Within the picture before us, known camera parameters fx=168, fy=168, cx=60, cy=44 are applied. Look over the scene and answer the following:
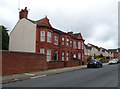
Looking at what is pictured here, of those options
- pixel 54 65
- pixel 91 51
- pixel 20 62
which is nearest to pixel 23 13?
pixel 54 65

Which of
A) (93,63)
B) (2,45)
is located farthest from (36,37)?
(93,63)

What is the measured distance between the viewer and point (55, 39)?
1200 inches

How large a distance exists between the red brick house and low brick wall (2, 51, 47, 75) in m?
5.63

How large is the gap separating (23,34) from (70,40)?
1145cm

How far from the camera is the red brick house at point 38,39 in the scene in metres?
26.4

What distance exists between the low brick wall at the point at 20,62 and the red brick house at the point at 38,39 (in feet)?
18.5

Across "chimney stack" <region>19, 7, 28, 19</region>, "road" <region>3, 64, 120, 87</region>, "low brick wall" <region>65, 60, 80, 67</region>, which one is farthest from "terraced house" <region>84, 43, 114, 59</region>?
"road" <region>3, 64, 120, 87</region>

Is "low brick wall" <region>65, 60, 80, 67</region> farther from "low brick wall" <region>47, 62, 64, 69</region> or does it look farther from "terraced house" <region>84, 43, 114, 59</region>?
"terraced house" <region>84, 43, 114, 59</region>

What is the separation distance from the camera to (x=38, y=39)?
86.3 ft

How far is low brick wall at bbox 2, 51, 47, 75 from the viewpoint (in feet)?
52.6

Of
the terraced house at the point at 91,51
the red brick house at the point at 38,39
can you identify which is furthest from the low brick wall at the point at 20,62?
the terraced house at the point at 91,51

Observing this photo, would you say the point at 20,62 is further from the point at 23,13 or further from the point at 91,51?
the point at 91,51

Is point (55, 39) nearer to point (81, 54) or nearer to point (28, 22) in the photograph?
point (28, 22)

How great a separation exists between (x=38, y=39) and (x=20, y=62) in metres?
9.12
